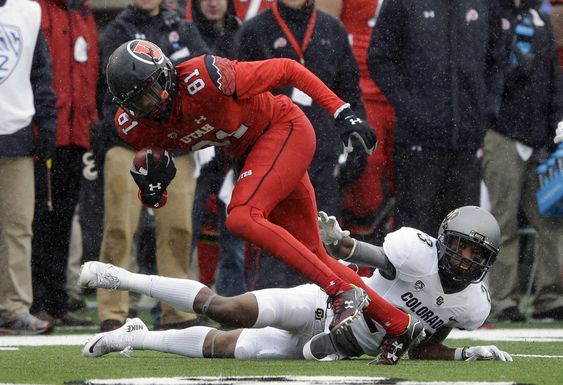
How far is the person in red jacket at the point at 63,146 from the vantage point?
9.60 metres

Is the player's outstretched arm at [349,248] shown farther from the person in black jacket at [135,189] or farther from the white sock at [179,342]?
the person in black jacket at [135,189]

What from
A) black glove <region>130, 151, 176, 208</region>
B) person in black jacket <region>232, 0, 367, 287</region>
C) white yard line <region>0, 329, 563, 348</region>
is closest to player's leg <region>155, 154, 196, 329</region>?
person in black jacket <region>232, 0, 367, 287</region>

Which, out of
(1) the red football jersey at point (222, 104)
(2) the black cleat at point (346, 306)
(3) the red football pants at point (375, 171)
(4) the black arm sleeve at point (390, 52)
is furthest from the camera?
(3) the red football pants at point (375, 171)

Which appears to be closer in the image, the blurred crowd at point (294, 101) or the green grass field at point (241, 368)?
the green grass field at point (241, 368)

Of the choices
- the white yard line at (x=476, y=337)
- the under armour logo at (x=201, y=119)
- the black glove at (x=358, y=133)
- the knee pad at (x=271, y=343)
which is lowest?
the white yard line at (x=476, y=337)

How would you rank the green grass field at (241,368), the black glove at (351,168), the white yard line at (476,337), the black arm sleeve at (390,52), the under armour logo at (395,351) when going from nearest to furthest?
the green grass field at (241,368)
the under armour logo at (395,351)
the white yard line at (476,337)
the black arm sleeve at (390,52)
the black glove at (351,168)

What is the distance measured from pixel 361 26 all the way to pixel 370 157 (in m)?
1.03

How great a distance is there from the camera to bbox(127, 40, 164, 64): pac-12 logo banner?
6562mm

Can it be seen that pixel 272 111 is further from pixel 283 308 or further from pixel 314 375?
pixel 314 375

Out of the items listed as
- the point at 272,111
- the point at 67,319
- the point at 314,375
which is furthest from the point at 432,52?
the point at 314,375

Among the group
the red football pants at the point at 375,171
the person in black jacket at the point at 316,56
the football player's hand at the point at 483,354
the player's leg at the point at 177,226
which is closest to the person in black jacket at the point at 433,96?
the person in black jacket at the point at 316,56

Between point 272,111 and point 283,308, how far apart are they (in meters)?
1.09

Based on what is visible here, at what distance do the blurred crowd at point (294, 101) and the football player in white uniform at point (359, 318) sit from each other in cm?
230

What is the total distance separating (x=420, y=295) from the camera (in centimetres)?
655
